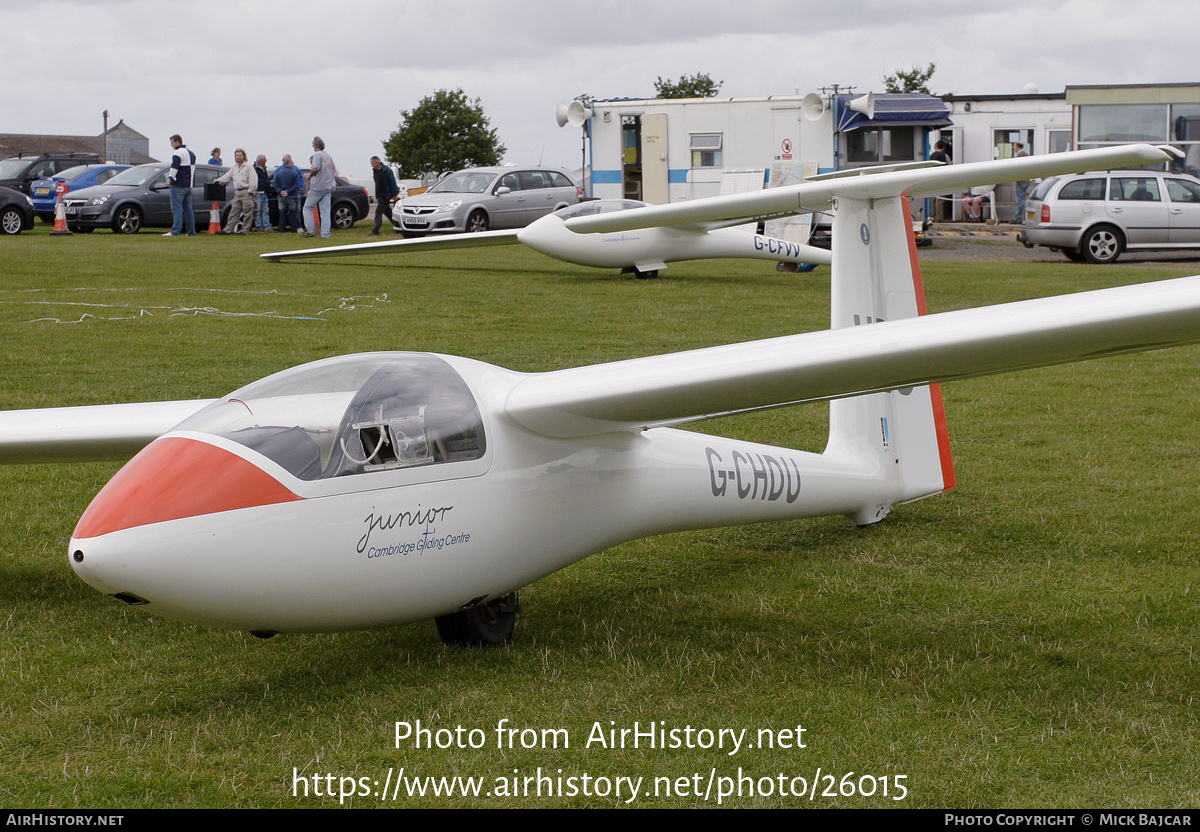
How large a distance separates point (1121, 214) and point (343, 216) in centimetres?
1967

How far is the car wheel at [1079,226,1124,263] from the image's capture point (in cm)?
2366

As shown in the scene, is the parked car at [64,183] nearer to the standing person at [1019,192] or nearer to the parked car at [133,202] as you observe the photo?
the parked car at [133,202]

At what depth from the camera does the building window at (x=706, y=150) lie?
30.3 m

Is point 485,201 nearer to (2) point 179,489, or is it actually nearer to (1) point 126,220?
(1) point 126,220

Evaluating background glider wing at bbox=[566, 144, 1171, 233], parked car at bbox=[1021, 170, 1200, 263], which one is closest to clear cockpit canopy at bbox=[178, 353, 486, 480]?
background glider wing at bbox=[566, 144, 1171, 233]

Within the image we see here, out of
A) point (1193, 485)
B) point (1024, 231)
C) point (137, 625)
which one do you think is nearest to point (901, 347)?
point (137, 625)

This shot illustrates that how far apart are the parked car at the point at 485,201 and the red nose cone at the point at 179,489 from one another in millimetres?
22530

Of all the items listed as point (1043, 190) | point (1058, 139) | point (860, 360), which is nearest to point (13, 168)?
point (1043, 190)

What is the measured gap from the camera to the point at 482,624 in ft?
16.9

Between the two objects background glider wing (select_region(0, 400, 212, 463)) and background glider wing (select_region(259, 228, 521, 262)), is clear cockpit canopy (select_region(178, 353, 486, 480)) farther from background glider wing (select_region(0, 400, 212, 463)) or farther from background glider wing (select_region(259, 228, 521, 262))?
background glider wing (select_region(259, 228, 521, 262))

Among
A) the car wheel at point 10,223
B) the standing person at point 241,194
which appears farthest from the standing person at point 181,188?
the car wheel at point 10,223

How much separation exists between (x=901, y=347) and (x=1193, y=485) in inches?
188

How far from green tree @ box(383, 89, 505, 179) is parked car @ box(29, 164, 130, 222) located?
4233 centimetres
